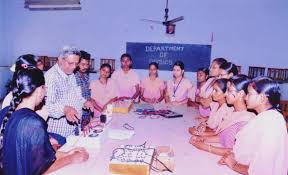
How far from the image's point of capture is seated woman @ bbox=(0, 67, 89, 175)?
168cm

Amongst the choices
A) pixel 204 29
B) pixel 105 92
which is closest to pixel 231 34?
pixel 204 29

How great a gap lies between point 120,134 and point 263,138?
137 cm

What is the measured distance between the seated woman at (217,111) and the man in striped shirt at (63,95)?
50.2 inches

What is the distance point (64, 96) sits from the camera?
116 inches

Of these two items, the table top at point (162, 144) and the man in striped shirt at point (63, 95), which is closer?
the table top at point (162, 144)

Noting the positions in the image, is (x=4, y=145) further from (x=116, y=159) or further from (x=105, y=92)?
(x=105, y=92)

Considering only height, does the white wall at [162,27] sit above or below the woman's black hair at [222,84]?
above

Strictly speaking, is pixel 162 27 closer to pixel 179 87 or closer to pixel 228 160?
pixel 179 87

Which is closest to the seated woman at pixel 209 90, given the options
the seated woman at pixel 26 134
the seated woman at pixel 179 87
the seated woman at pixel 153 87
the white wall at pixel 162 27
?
the seated woman at pixel 179 87

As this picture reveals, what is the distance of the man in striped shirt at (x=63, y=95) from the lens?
2771 mm

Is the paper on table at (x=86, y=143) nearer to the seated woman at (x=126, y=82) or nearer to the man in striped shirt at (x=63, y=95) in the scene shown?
the man in striped shirt at (x=63, y=95)

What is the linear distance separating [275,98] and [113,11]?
226 inches

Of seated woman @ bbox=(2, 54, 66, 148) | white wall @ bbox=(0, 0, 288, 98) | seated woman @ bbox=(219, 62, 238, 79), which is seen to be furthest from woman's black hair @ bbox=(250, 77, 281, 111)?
white wall @ bbox=(0, 0, 288, 98)

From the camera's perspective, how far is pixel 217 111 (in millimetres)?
3016
